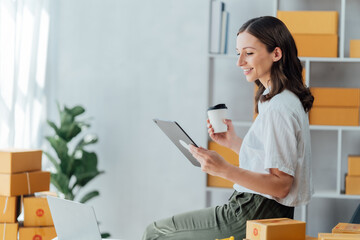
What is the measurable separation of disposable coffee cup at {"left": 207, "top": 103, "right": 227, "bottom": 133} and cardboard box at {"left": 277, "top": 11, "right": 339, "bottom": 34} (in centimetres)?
A: 148

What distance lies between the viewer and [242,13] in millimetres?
3789

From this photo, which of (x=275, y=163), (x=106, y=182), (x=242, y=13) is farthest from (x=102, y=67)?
(x=275, y=163)

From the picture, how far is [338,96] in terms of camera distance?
129 inches

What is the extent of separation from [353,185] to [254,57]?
1750 mm

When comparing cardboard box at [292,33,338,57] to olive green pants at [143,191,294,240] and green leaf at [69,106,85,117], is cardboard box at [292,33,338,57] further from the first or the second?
olive green pants at [143,191,294,240]

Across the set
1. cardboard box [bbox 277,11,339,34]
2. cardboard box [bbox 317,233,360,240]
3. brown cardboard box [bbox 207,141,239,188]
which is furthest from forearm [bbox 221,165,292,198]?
cardboard box [bbox 277,11,339,34]

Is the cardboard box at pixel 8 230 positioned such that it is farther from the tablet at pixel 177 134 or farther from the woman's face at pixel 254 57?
the woman's face at pixel 254 57

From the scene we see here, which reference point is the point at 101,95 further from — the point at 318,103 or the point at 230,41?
the point at 318,103

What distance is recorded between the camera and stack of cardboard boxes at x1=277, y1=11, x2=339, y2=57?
3.27 m

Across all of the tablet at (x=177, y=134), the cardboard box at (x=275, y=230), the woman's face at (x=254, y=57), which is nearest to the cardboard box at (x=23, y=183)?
the tablet at (x=177, y=134)

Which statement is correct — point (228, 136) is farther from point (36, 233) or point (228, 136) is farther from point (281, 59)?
point (36, 233)

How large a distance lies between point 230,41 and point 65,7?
128cm

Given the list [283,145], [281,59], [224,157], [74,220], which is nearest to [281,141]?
[283,145]

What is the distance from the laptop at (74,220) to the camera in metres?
1.79
